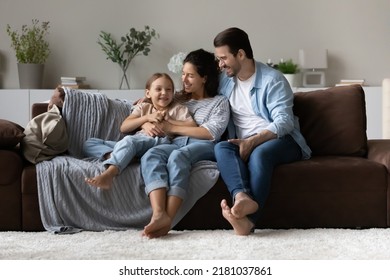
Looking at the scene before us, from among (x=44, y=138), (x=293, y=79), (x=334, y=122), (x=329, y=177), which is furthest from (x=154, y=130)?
(x=293, y=79)

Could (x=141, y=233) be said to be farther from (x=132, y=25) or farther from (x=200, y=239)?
(x=132, y=25)

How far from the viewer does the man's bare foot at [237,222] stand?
3078 millimetres

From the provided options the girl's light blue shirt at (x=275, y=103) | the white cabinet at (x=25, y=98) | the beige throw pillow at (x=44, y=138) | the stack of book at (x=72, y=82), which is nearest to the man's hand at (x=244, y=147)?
the girl's light blue shirt at (x=275, y=103)

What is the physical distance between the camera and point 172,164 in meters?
3.28

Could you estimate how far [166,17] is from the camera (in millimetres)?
6402

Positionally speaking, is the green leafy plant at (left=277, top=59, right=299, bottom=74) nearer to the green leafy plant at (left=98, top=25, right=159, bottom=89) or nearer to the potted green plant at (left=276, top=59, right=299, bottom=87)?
the potted green plant at (left=276, top=59, right=299, bottom=87)

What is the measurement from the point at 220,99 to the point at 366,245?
3.65 ft

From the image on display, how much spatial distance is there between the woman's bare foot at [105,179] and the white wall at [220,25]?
130 inches

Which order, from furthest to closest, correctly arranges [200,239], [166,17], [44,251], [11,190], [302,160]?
1. [166,17]
2. [302,160]
3. [11,190]
4. [200,239]
5. [44,251]

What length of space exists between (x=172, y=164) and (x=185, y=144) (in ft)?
0.96

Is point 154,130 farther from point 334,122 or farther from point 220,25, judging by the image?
point 220,25

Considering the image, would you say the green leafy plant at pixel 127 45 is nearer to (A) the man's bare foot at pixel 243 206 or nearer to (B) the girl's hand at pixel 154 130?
(B) the girl's hand at pixel 154 130

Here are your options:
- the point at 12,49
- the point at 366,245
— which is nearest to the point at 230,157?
the point at 366,245

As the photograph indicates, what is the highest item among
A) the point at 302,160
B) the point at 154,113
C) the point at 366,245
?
the point at 154,113
